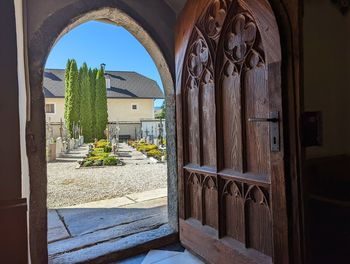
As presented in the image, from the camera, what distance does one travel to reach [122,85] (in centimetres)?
2497

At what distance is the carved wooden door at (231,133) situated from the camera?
1274 mm

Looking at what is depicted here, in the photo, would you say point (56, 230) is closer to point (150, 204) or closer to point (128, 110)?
point (150, 204)

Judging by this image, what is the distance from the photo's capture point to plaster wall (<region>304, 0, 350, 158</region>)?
6.47 ft

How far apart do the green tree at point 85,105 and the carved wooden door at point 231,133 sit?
17983 millimetres

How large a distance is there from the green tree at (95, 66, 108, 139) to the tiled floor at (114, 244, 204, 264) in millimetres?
18161

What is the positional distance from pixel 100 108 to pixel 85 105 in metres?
1.10

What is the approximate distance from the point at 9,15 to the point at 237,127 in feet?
3.89

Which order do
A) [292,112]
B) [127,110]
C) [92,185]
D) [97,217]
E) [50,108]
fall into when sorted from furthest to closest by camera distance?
[127,110] < [50,108] < [92,185] < [97,217] < [292,112]

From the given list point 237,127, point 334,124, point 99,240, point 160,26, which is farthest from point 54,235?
point 334,124

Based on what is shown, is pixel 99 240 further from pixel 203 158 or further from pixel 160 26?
Answer: pixel 160 26

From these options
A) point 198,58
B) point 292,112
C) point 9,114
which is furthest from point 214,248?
point 9,114

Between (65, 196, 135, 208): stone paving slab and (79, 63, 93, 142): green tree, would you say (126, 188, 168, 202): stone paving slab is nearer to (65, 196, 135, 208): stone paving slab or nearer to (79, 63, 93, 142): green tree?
(65, 196, 135, 208): stone paving slab

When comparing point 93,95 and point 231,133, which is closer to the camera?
point 231,133

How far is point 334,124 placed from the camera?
2.09m
